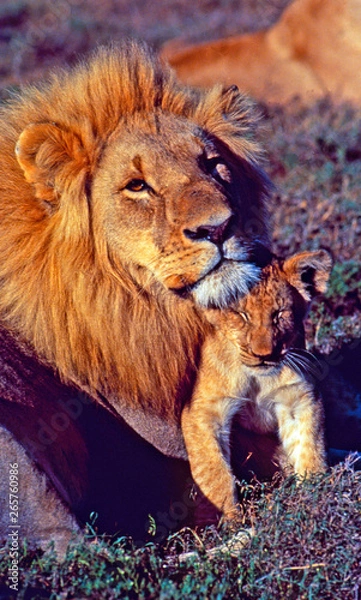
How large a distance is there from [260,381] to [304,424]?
25cm

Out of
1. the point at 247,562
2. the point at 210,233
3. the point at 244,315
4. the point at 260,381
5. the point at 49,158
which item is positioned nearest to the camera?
the point at 210,233

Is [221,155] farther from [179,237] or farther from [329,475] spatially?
[329,475]

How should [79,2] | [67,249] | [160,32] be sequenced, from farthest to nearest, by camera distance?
[79,2] → [160,32] → [67,249]

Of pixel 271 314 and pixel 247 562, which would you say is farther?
pixel 271 314

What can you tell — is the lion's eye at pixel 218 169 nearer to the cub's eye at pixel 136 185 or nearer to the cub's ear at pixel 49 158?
the cub's eye at pixel 136 185

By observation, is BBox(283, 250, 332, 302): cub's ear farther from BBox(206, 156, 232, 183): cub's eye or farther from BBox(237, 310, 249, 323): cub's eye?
BBox(206, 156, 232, 183): cub's eye

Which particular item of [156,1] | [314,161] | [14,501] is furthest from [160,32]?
[14,501]

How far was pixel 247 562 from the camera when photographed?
11.5 ft

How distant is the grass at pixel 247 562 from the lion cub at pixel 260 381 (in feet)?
0.57

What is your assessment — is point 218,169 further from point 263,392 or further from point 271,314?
point 263,392

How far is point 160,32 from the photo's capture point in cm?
1478

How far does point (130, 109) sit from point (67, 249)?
1.92 ft

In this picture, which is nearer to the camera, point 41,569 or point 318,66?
point 41,569

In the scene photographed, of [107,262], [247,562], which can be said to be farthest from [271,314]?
[247,562]
